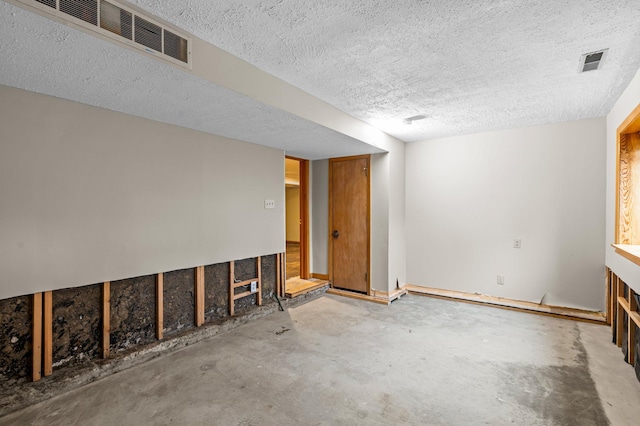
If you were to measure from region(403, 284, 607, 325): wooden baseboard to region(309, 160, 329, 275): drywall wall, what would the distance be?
4.70 ft

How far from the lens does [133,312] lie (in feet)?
9.20

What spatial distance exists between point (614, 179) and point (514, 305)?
1859mm

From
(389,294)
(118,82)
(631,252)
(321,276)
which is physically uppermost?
(118,82)

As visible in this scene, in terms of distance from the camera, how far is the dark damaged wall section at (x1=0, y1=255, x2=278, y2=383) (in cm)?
217

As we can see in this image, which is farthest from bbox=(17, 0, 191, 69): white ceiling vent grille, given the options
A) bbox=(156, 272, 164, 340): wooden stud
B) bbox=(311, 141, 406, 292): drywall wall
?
bbox=(311, 141, 406, 292): drywall wall

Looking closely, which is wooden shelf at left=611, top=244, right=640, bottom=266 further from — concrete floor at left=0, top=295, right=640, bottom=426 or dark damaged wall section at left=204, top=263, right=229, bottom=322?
dark damaged wall section at left=204, top=263, right=229, bottom=322

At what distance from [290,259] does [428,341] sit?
15.8 ft

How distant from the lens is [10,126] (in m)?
2.10

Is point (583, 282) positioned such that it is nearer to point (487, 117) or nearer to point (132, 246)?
point (487, 117)

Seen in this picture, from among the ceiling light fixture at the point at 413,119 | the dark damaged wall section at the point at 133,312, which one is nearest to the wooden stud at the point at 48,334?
the dark damaged wall section at the point at 133,312

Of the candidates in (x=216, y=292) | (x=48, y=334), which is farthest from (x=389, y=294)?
(x=48, y=334)

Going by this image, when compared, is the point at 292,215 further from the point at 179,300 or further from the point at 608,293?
the point at 608,293

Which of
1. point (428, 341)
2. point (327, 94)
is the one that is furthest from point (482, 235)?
point (327, 94)

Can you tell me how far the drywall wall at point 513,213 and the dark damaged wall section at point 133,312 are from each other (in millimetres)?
3723
